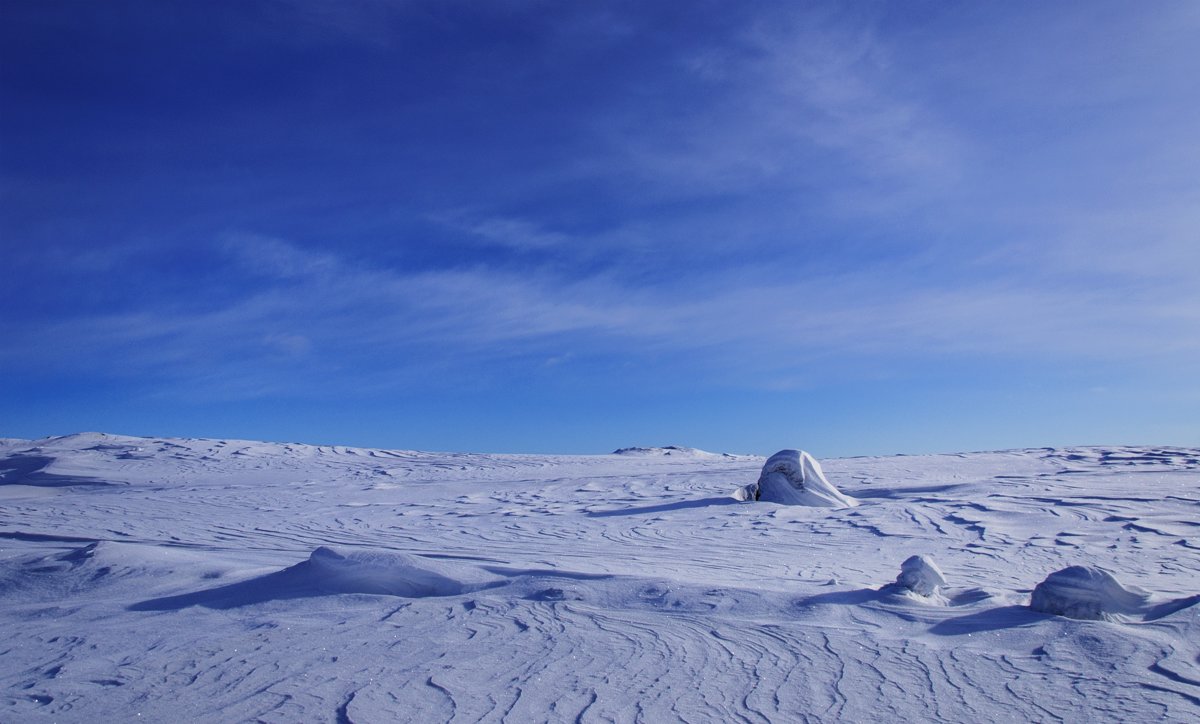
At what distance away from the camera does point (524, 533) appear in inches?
307

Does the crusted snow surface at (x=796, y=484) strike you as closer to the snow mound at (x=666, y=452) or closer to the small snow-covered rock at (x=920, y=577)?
the small snow-covered rock at (x=920, y=577)

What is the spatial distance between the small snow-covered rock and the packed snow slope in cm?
3

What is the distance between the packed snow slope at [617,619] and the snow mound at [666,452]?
1170 cm

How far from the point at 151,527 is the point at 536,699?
8023mm

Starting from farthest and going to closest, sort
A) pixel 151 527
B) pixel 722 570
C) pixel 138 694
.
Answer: pixel 151 527 < pixel 722 570 < pixel 138 694

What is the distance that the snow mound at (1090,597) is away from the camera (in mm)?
3387

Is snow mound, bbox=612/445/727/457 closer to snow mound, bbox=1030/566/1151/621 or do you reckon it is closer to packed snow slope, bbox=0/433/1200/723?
packed snow slope, bbox=0/433/1200/723

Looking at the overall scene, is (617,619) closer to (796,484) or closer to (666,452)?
(796,484)

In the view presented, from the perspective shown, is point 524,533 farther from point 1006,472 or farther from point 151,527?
point 1006,472

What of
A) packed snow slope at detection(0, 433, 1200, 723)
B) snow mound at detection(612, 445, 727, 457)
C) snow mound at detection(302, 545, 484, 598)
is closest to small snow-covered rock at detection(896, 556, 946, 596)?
packed snow slope at detection(0, 433, 1200, 723)

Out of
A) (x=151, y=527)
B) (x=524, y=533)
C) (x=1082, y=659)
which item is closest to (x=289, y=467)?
(x=151, y=527)

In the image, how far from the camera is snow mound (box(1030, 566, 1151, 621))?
339cm

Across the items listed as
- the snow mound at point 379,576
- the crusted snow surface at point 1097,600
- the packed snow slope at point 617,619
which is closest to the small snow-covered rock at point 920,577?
the packed snow slope at point 617,619

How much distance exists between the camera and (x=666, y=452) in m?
21.4
